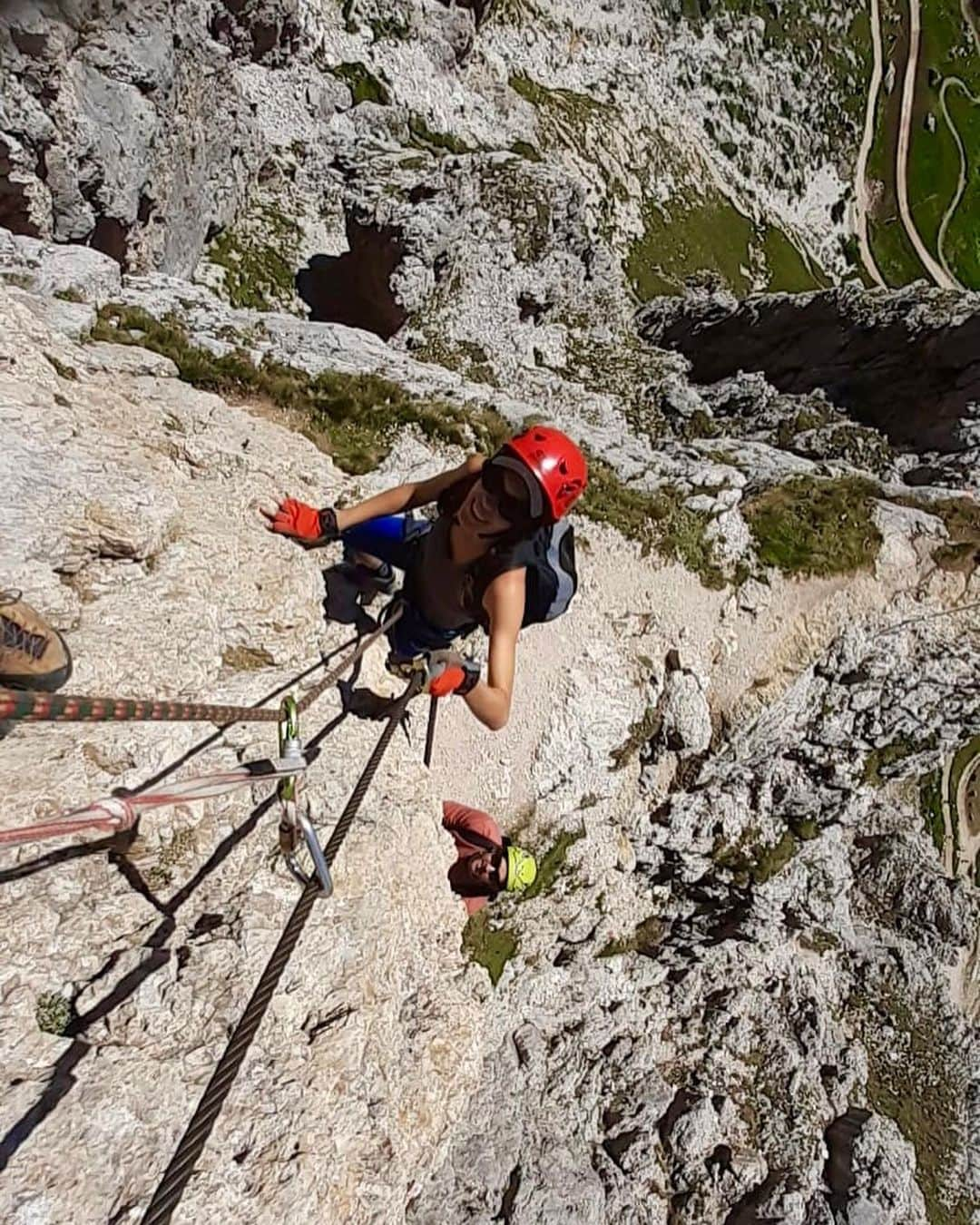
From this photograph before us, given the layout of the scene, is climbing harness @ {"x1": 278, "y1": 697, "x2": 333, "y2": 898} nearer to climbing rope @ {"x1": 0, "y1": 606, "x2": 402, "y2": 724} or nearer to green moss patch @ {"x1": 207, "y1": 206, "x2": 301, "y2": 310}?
climbing rope @ {"x1": 0, "y1": 606, "x2": 402, "y2": 724}

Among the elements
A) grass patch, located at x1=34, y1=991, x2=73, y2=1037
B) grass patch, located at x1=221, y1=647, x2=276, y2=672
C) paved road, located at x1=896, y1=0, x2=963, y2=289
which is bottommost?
grass patch, located at x1=34, y1=991, x2=73, y2=1037

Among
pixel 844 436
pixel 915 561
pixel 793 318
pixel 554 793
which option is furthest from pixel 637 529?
pixel 793 318

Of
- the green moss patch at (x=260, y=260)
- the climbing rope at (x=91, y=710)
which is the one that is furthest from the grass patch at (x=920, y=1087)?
the green moss patch at (x=260, y=260)

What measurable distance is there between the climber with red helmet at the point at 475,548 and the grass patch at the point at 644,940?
11.8m

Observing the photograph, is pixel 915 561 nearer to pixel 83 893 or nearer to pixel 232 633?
pixel 232 633

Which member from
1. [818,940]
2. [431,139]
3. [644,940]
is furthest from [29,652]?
[431,139]

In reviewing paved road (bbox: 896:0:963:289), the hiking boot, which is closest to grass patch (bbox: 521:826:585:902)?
the hiking boot

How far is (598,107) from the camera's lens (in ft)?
175

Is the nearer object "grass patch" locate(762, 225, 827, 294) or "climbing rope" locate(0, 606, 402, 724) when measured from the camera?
"climbing rope" locate(0, 606, 402, 724)

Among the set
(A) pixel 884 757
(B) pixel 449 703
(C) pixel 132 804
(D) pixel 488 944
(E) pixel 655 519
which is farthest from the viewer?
(A) pixel 884 757

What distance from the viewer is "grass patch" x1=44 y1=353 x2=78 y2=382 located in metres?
11.1

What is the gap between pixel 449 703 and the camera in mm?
14320

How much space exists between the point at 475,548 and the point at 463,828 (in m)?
6.50

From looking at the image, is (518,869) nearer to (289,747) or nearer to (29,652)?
(289,747)
